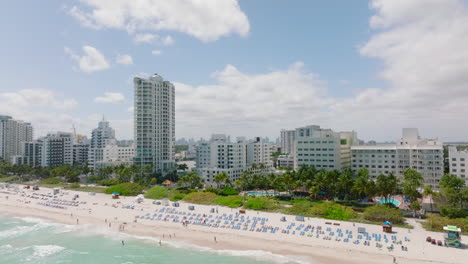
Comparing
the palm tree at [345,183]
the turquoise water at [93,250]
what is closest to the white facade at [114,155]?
the turquoise water at [93,250]

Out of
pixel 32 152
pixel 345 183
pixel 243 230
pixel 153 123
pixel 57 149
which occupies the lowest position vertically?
pixel 243 230

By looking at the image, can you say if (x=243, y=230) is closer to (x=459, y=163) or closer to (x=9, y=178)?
(x=459, y=163)

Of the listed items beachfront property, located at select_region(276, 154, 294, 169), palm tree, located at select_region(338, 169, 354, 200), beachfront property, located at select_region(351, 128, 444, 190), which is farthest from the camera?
beachfront property, located at select_region(276, 154, 294, 169)

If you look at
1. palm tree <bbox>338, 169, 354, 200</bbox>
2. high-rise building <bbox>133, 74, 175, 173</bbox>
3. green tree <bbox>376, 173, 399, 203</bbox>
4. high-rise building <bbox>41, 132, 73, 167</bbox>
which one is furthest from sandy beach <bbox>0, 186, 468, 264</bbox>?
high-rise building <bbox>41, 132, 73, 167</bbox>

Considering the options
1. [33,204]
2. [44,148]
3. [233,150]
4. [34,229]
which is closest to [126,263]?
[34,229]

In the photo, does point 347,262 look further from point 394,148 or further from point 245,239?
point 394,148

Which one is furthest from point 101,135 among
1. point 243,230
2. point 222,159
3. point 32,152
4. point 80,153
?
point 243,230

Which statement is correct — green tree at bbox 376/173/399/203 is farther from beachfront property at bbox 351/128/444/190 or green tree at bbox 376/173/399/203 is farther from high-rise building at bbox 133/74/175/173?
high-rise building at bbox 133/74/175/173
